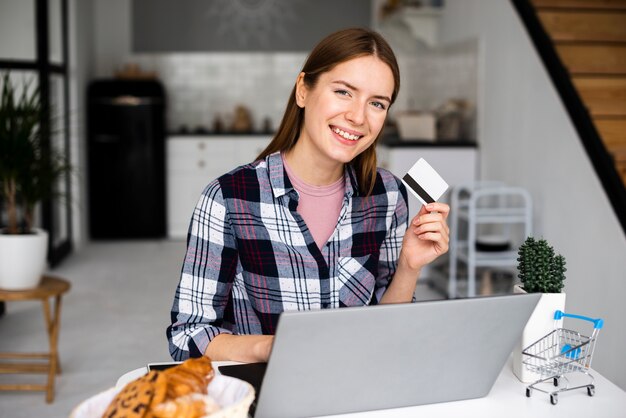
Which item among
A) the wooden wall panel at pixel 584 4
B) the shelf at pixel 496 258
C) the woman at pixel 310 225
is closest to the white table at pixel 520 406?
the woman at pixel 310 225

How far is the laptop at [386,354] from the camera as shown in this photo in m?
1.09

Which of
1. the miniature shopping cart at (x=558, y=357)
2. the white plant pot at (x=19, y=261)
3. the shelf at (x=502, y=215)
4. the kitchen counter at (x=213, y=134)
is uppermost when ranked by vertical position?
the kitchen counter at (x=213, y=134)

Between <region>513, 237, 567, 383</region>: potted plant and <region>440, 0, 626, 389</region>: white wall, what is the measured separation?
1.86 m

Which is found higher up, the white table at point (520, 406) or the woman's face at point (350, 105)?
the woman's face at point (350, 105)

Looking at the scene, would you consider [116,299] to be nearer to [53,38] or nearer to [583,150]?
[53,38]

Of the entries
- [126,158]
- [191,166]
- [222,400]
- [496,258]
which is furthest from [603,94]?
[126,158]

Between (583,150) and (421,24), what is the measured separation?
289 centimetres

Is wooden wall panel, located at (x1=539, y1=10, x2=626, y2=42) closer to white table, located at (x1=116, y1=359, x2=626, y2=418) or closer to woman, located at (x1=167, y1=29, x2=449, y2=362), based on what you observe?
woman, located at (x1=167, y1=29, x2=449, y2=362)

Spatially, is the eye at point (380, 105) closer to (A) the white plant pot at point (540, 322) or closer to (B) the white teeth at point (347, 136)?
(B) the white teeth at point (347, 136)

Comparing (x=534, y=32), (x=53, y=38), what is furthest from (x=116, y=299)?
(x=534, y=32)

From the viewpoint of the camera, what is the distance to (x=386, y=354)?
116cm

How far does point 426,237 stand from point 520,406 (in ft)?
1.30

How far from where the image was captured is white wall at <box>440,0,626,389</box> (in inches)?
128

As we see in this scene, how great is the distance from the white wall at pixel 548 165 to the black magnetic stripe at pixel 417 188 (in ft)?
6.51
